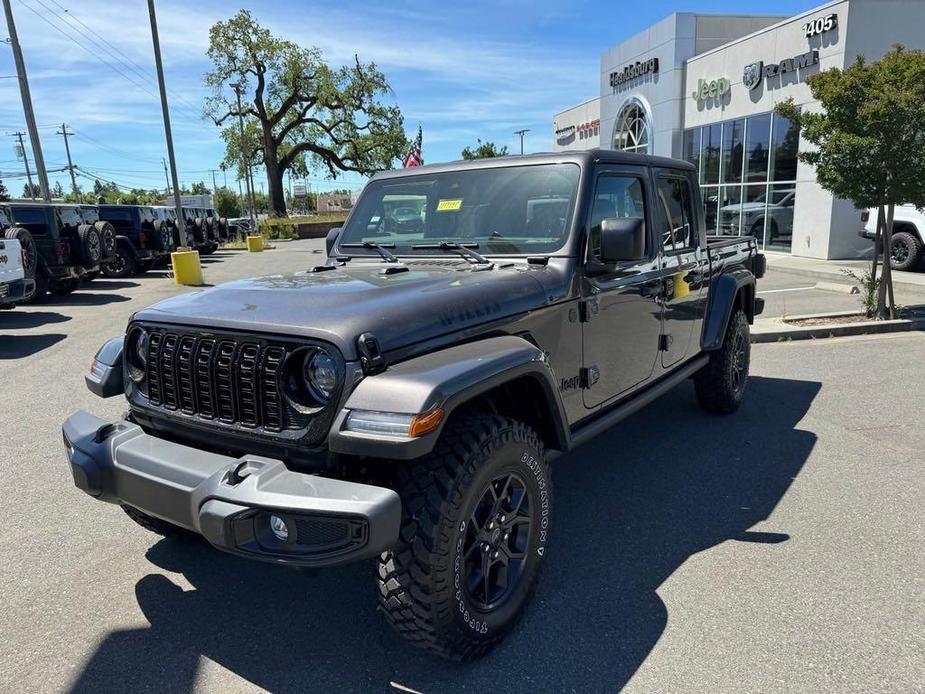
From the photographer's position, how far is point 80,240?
13.2 m

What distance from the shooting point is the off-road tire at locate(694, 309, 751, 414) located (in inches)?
201

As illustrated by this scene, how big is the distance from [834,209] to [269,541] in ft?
52.0

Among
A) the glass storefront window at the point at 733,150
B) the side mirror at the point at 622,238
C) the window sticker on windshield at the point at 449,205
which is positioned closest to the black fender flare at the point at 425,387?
the side mirror at the point at 622,238

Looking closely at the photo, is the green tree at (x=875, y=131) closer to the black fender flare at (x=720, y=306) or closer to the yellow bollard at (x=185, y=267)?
the black fender flare at (x=720, y=306)

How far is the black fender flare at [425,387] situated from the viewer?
6.98 feet

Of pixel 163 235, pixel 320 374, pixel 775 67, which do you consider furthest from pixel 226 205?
pixel 320 374

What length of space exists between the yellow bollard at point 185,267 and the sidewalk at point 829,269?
43.5 feet

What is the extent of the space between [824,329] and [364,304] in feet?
24.5

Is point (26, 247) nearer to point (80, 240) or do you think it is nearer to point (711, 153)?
point (80, 240)

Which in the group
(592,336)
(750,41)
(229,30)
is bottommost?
(592,336)

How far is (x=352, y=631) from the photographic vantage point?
8.96 feet

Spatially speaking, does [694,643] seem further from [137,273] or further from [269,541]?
[137,273]

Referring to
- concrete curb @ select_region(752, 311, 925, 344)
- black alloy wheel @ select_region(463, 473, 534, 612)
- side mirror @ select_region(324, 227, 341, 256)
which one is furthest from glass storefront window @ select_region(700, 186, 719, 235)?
black alloy wheel @ select_region(463, 473, 534, 612)

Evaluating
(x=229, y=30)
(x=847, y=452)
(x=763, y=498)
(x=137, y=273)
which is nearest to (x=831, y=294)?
(x=847, y=452)
